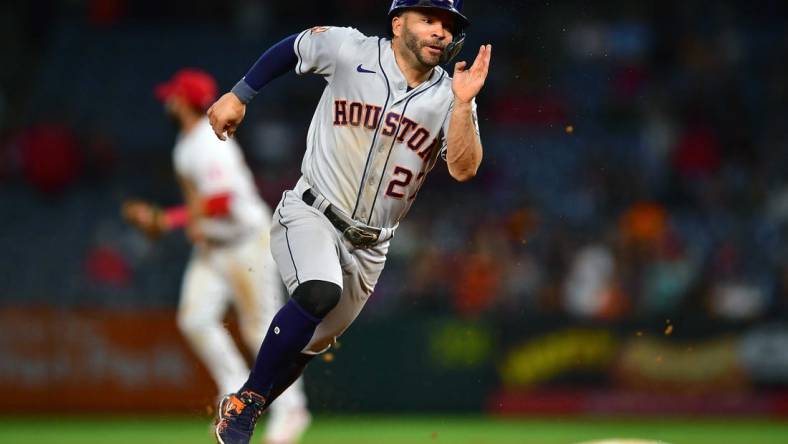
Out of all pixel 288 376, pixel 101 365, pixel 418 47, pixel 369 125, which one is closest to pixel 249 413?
pixel 288 376

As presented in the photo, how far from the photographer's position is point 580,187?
1594cm

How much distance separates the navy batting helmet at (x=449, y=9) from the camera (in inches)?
237

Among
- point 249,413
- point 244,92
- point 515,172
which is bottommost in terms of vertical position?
point 249,413

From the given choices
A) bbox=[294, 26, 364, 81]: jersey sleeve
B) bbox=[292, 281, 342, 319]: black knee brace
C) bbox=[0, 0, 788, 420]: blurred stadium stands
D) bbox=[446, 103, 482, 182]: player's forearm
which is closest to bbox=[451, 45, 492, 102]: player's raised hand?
bbox=[446, 103, 482, 182]: player's forearm

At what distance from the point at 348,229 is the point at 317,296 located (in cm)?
53

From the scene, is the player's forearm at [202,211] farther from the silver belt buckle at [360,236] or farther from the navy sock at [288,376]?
the silver belt buckle at [360,236]

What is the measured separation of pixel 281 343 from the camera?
6000 millimetres

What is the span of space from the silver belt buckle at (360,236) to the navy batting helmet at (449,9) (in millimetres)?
972

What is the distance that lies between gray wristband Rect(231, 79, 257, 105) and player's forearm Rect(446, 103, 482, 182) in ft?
3.60

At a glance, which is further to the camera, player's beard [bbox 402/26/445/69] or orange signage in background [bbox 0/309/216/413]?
orange signage in background [bbox 0/309/216/413]

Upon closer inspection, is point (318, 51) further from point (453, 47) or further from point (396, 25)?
point (453, 47)

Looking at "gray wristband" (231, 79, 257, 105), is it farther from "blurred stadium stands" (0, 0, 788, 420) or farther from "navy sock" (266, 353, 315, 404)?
"blurred stadium stands" (0, 0, 788, 420)

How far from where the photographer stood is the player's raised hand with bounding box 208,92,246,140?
617 centimetres

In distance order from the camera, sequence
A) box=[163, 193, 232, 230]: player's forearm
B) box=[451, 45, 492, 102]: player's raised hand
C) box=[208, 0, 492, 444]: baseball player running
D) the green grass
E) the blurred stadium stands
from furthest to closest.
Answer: the blurred stadium stands
the green grass
box=[163, 193, 232, 230]: player's forearm
box=[208, 0, 492, 444]: baseball player running
box=[451, 45, 492, 102]: player's raised hand
